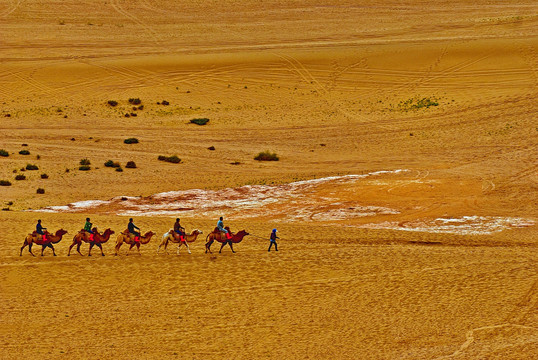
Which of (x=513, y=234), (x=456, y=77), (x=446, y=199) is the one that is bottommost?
(x=513, y=234)

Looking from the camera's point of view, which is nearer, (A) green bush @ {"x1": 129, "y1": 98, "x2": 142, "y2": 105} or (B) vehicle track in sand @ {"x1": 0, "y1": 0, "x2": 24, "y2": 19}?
(A) green bush @ {"x1": 129, "y1": 98, "x2": 142, "y2": 105}

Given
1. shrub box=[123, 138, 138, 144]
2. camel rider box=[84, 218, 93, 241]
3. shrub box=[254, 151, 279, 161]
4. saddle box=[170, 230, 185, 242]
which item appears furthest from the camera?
shrub box=[123, 138, 138, 144]

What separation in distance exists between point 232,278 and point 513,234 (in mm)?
13369

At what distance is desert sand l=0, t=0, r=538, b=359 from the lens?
21578 millimetres

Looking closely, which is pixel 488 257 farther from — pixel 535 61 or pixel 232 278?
pixel 535 61

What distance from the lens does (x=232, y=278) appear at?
82.5 feet

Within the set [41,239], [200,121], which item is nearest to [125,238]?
[41,239]

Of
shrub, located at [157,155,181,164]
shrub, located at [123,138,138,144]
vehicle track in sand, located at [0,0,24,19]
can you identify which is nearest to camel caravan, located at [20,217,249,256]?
shrub, located at [157,155,181,164]

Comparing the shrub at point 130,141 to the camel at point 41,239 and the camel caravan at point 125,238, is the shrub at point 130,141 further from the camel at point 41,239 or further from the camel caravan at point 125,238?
the camel at point 41,239

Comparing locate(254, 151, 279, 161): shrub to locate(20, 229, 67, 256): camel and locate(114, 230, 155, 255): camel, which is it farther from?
locate(20, 229, 67, 256): camel

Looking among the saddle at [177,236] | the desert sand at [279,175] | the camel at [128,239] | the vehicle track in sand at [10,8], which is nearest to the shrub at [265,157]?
the desert sand at [279,175]

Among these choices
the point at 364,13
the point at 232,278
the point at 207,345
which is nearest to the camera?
the point at 207,345

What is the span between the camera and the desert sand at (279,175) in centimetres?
2158

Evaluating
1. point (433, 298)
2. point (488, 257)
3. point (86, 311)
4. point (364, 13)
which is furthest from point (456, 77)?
point (86, 311)
